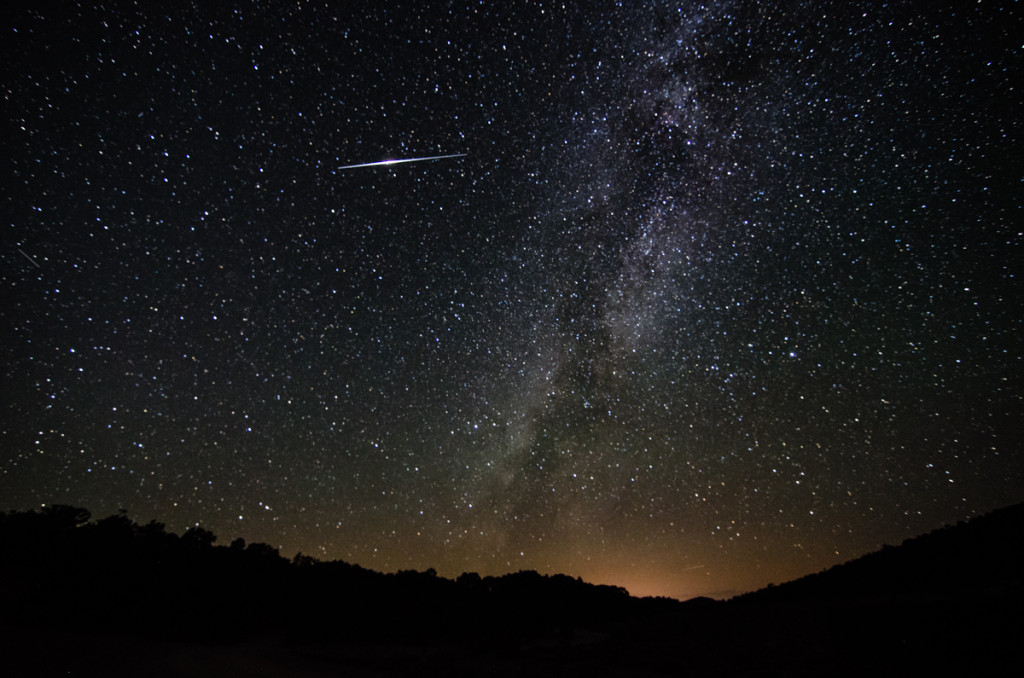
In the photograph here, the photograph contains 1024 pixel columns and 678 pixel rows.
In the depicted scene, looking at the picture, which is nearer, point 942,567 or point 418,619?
point 418,619

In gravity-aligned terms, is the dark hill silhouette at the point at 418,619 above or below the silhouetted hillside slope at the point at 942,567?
below

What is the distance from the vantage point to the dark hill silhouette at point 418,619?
34.1 feet

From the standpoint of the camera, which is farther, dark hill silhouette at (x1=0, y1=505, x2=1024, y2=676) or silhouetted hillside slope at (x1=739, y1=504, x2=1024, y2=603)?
silhouetted hillside slope at (x1=739, y1=504, x2=1024, y2=603)

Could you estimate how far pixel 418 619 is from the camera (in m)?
16.8

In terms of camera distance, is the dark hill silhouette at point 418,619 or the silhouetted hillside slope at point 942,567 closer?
the dark hill silhouette at point 418,619

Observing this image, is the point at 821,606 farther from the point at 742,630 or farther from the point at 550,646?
the point at 550,646

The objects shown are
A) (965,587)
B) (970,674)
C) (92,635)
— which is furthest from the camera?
(965,587)

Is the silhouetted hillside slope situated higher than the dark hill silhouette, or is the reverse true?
the silhouetted hillside slope

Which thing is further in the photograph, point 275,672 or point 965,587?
point 965,587

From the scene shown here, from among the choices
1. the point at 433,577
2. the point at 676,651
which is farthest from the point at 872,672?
the point at 433,577

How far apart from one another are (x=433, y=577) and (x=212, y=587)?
11.0 meters

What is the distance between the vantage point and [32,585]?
13.8 metres

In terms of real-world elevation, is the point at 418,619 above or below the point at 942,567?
below

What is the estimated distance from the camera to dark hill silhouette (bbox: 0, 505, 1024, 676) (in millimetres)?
10383
